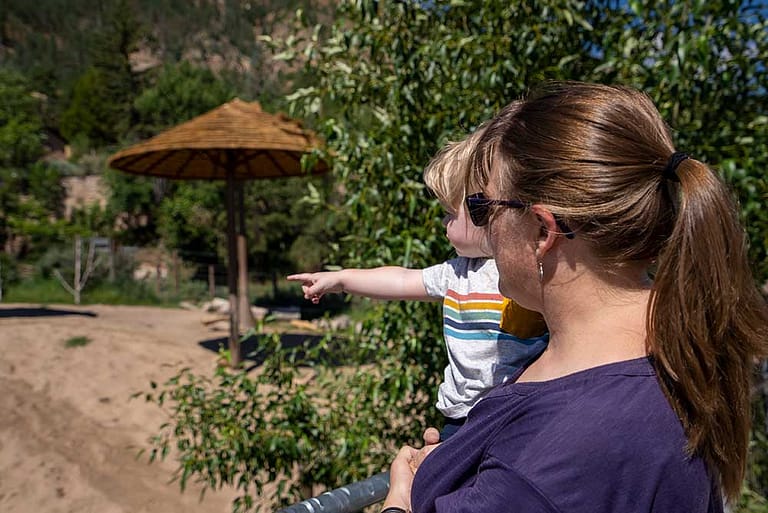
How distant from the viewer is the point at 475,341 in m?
1.40

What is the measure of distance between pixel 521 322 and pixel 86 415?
5798mm

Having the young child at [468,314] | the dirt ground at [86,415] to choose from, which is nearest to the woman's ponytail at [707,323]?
the young child at [468,314]

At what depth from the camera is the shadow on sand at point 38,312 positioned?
Answer: 1050 cm

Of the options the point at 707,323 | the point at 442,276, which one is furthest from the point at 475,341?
the point at 707,323

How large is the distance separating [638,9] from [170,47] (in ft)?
282

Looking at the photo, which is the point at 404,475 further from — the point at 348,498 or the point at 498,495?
the point at 498,495

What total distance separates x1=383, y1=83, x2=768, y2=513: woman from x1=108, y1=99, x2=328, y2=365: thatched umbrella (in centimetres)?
479

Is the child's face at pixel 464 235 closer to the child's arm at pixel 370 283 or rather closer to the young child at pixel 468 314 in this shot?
the young child at pixel 468 314

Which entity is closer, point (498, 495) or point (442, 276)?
point (498, 495)

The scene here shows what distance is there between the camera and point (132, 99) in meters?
34.7

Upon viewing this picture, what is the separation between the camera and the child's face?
1316 mm

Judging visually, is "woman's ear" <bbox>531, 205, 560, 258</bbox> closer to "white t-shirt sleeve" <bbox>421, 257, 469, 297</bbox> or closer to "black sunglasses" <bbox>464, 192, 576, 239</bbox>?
"black sunglasses" <bbox>464, 192, 576, 239</bbox>

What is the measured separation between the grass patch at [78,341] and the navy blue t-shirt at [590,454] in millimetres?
8197

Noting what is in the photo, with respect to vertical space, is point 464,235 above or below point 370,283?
above
